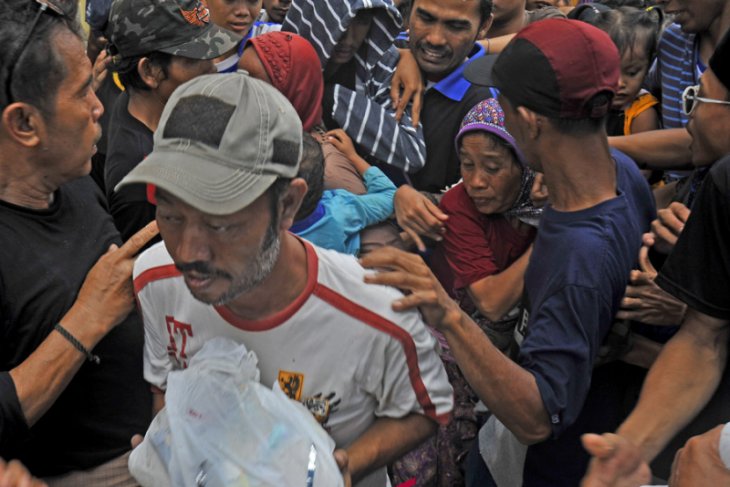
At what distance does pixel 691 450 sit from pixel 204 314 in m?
1.13

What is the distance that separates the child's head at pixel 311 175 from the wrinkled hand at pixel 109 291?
588mm

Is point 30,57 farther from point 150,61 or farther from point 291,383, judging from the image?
point 291,383

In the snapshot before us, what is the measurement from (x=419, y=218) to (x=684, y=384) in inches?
46.3

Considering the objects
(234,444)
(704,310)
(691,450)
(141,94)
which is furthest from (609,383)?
(141,94)

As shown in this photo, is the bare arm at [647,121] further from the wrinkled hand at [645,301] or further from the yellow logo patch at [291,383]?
the yellow logo patch at [291,383]

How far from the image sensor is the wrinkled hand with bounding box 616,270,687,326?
2143 mm

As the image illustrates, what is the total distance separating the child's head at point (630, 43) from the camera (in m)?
3.83

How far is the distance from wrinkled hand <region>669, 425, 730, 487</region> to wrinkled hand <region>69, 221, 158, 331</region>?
142 cm

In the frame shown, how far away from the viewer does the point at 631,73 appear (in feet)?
12.7

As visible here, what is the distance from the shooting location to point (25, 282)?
206cm

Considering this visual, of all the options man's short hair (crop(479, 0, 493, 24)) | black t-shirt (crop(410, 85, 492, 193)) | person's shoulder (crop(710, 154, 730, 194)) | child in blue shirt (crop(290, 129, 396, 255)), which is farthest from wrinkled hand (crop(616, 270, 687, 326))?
man's short hair (crop(479, 0, 493, 24))

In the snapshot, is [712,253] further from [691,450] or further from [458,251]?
[458,251]

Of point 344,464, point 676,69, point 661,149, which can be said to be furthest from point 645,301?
point 676,69

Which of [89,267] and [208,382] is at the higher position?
[208,382]
